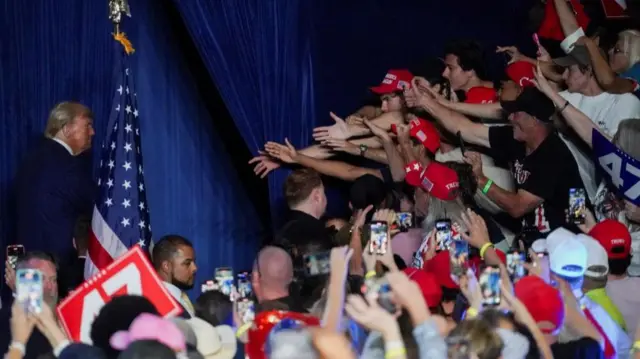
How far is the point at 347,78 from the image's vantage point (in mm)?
9578

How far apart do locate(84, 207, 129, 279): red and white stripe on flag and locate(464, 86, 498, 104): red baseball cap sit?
2.41 meters

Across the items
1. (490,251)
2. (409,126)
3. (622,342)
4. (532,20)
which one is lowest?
(622,342)

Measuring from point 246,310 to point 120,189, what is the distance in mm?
3494

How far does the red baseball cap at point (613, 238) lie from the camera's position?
6.61 m

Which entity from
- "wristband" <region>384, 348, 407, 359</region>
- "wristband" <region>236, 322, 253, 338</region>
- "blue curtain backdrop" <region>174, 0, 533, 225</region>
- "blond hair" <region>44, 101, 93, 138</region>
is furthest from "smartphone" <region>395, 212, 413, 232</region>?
"wristband" <region>384, 348, 407, 359</region>

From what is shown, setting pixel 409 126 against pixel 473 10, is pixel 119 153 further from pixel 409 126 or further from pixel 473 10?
pixel 473 10

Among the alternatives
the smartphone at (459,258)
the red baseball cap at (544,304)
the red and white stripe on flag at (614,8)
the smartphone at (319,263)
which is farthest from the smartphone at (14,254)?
the red and white stripe on flag at (614,8)

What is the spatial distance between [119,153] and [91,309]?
10.7ft

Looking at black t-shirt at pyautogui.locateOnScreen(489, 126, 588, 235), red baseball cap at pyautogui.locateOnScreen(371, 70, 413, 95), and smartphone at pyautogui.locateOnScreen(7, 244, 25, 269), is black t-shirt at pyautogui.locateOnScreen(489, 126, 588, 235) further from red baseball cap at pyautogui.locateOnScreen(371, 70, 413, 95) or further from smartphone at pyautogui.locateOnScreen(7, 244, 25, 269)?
smartphone at pyautogui.locateOnScreen(7, 244, 25, 269)

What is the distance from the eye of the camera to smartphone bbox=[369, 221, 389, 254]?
5.98 meters

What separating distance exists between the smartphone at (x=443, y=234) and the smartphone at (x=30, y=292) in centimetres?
233

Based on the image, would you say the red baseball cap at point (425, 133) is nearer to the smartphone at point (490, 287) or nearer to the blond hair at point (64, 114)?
the blond hair at point (64, 114)

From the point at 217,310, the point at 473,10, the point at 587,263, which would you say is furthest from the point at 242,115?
the point at 587,263

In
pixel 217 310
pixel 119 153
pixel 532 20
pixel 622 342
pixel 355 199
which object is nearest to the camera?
pixel 622 342
